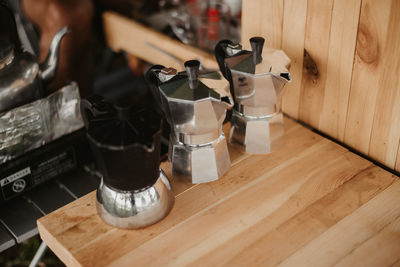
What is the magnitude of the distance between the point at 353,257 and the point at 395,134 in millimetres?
320

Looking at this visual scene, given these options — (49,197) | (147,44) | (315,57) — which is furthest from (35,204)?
(147,44)

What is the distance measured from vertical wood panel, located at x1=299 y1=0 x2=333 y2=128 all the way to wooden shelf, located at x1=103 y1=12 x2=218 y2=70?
0.56 meters

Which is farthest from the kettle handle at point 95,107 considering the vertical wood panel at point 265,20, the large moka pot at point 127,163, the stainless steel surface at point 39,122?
the vertical wood panel at point 265,20

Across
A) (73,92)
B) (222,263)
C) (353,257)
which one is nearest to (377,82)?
(353,257)

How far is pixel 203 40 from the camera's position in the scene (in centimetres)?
192

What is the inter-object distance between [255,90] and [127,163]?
0.34 metres

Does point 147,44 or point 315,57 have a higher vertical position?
point 315,57

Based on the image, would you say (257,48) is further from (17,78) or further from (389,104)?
(17,78)

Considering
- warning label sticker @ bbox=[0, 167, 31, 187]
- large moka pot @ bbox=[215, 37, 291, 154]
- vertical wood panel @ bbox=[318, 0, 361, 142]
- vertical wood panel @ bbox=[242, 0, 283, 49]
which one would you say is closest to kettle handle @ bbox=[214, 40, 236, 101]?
large moka pot @ bbox=[215, 37, 291, 154]

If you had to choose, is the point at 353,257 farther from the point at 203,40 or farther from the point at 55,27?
the point at 55,27

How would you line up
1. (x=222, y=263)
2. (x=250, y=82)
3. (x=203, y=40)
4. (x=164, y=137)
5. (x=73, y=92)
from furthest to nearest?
(x=203, y=40)
(x=164, y=137)
(x=73, y=92)
(x=250, y=82)
(x=222, y=263)

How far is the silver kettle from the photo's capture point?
3.61ft

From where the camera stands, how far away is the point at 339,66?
1.06m

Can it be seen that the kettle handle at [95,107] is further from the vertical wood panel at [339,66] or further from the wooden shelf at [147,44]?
the wooden shelf at [147,44]
